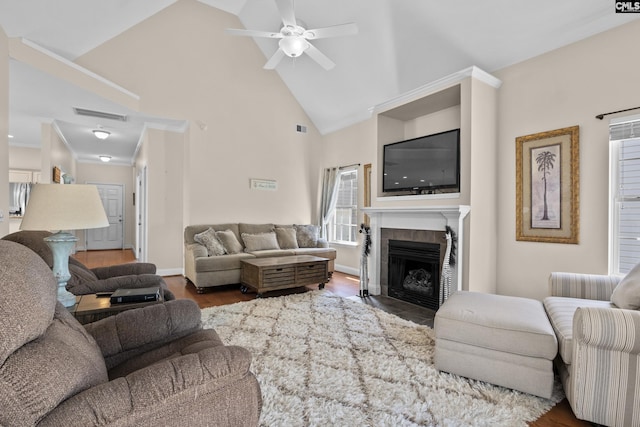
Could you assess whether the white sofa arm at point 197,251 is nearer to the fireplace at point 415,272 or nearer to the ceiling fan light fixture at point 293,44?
the fireplace at point 415,272

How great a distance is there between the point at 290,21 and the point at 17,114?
4.61 meters

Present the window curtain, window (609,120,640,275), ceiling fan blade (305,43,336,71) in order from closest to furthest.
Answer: window (609,120,640,275), ceiling fan blade (305,43,336,71), the window curtain

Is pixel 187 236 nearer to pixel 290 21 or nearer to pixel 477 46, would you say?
pixel 290 21

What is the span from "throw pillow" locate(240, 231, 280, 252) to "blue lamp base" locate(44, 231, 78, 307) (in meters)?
3.37

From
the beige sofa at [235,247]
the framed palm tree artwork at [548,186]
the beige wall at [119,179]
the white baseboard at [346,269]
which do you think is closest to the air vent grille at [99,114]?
the beige sofa at [235,247]

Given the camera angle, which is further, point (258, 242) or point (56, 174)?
point (56, 174)

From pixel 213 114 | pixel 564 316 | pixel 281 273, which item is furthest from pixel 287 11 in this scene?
pixel 564 316

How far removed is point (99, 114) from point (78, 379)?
206 inches

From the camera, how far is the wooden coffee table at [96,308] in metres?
1.78

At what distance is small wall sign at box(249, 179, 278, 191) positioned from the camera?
5.94m

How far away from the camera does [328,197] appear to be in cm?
641

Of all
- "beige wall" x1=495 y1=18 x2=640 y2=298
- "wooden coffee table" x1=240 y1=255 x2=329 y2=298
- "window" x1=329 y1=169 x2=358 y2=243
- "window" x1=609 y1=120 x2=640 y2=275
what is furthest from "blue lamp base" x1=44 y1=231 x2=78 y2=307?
"window" x1=329 y1=169 x2=358 y2=243

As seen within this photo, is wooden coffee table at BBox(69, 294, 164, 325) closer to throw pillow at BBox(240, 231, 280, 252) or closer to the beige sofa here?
the beige sofa

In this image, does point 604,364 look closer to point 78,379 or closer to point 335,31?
point 78,379
